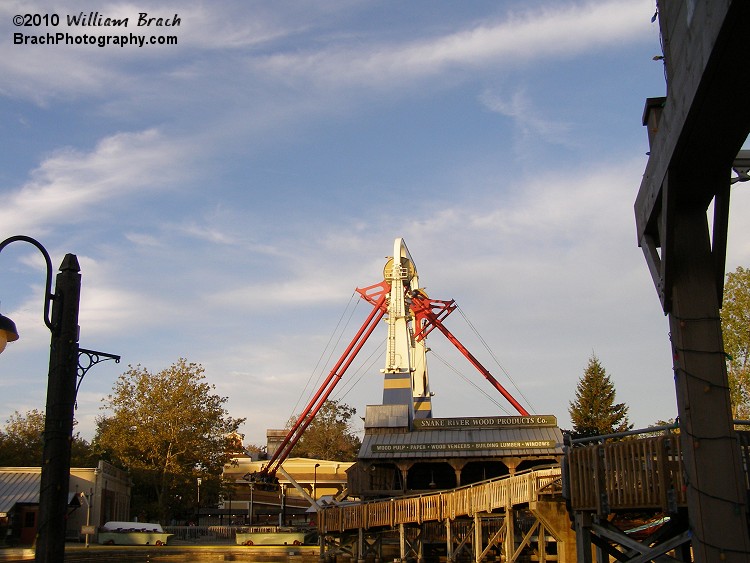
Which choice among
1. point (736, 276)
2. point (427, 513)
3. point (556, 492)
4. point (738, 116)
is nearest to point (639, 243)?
point (738, 116)

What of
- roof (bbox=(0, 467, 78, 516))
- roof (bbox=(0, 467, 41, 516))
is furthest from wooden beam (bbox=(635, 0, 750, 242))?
roof (bbox=(0, 467, 41, 516))

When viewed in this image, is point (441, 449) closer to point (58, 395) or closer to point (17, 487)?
point (17, 487)

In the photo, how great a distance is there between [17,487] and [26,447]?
65.8 feet

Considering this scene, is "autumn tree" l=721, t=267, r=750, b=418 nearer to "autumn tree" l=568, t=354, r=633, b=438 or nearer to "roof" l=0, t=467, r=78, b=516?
"autumn tree" l=568, t=354, r=633, b=438

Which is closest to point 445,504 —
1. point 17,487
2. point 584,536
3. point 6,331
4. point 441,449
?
point 441,449

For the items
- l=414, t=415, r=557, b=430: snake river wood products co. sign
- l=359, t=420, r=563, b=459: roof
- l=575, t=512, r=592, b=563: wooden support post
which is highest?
l=414, t=415, r=557, b=430: snake river wood products co. sign

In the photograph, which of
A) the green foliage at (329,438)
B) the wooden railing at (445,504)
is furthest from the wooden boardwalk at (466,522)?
the green foliage at (329,438)

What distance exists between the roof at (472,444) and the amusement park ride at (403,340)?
636 cm

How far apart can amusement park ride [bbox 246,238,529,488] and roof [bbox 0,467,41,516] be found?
14612mm

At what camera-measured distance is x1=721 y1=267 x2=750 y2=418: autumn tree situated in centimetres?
3841

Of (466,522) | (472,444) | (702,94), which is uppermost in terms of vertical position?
(702,94)

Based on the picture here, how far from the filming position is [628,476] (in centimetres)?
1216

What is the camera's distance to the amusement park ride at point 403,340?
54938 mm

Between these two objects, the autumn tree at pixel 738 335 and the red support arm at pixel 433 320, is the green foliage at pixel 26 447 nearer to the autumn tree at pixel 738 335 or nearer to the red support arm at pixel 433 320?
the red support arm at pixel 433 320
